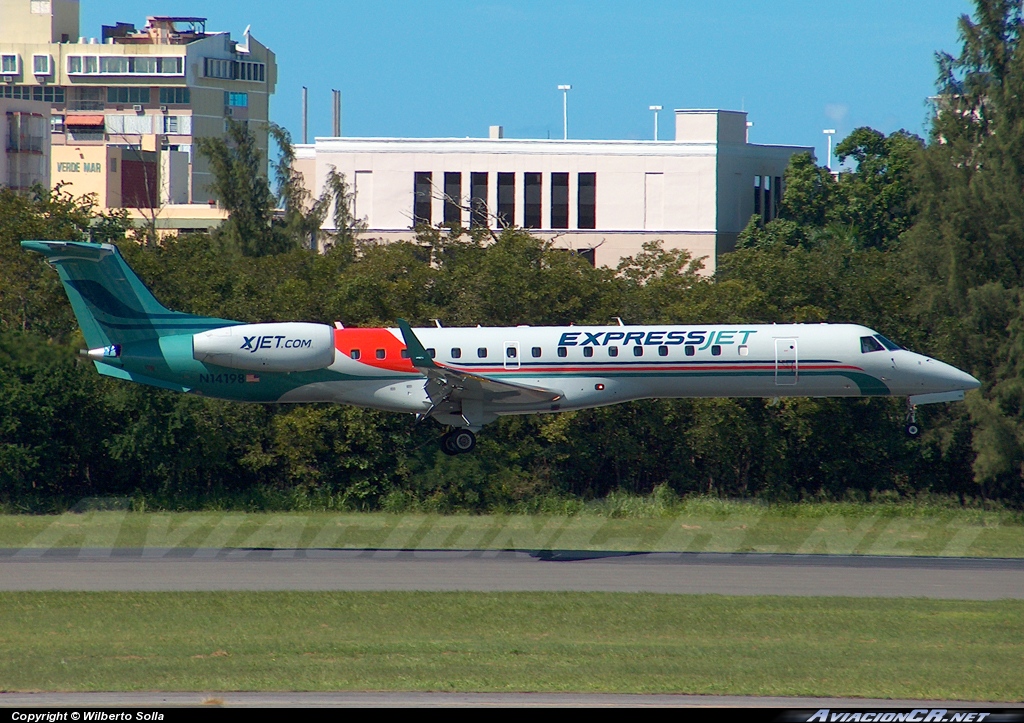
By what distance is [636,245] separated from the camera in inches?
2933

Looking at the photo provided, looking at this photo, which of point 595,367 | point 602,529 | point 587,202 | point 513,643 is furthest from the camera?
point 587,202

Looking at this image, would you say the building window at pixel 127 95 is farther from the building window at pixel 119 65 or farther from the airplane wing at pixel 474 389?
the airplane wing at pixel 474 389

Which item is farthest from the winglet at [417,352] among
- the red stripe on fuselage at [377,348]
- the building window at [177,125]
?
the building window at [177,125]

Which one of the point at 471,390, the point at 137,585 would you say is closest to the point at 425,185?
the point at 471,390

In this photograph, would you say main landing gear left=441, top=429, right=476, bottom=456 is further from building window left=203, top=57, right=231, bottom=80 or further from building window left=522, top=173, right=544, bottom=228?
building window left=203, top=57, right=231, bottom=80

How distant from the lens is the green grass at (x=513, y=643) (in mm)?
16484

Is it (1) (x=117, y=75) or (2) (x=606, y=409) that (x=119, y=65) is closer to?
(1) (x=117, y=75)

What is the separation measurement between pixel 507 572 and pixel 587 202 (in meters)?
50.5

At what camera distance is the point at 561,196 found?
7612cm

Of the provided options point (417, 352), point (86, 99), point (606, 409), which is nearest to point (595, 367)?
point (417, 352)

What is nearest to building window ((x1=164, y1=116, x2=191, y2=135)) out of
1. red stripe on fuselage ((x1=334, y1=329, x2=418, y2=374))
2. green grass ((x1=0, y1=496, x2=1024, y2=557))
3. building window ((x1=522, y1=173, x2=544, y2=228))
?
building window ((x1=522, y1=173, x2=544, y2=228))

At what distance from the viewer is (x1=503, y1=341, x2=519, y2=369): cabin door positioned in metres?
34.7

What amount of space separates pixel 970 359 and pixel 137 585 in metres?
31.7

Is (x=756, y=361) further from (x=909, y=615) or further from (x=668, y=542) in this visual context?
(x=909, y=615)
